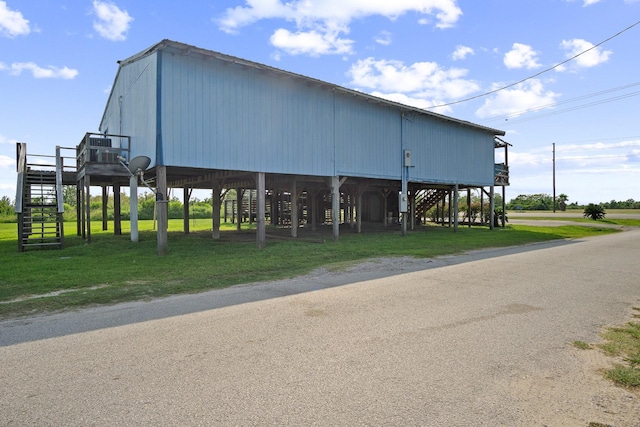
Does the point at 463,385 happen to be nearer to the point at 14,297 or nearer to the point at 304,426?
the point at 304,426

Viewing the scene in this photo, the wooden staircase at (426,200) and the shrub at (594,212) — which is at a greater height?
the wooden staircase at (426,200)

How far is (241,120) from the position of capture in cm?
1459

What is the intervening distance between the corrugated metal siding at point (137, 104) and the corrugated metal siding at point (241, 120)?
71 cm

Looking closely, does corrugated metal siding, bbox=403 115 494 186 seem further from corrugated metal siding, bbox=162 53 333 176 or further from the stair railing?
the stair railing

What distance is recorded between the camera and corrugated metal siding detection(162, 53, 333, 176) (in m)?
13.1

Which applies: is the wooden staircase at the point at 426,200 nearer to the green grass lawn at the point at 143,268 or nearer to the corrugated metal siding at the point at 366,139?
the corrugated metal siding at the point at 366,139

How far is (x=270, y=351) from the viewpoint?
4.34 m

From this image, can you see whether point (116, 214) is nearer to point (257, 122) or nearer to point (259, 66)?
point (257, 122)

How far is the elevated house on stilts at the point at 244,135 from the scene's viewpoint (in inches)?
517

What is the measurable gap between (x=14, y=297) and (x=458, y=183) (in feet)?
74.8

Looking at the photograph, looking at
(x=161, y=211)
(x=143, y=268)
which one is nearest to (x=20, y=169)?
(x=161, y=211)

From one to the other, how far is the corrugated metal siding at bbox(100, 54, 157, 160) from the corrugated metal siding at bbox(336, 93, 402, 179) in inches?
308

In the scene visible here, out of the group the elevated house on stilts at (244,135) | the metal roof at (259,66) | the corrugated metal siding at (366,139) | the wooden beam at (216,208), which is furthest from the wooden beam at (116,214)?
the corrugated metal siding at (366,139)

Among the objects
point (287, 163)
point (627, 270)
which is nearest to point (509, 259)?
point (627, 270)
